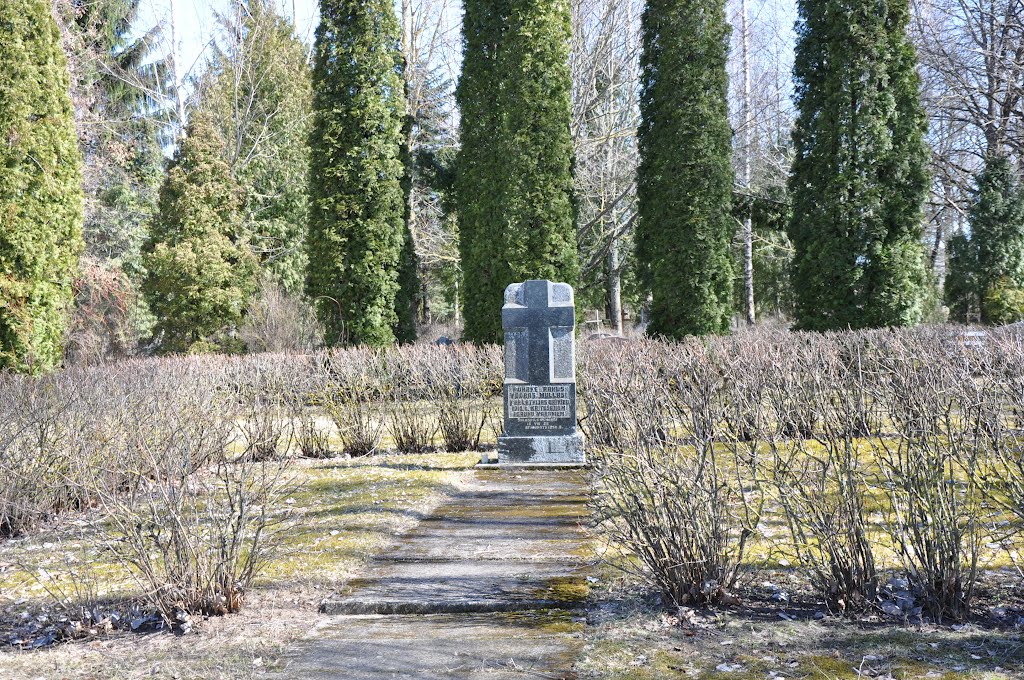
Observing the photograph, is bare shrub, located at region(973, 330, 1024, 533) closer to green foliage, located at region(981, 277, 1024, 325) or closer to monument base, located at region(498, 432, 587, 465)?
monument base, located at region(498, 432, 587, 465)

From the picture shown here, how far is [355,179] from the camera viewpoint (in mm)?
16203

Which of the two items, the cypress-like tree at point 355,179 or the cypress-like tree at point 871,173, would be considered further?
→ the cypress-like tree at point 355,179

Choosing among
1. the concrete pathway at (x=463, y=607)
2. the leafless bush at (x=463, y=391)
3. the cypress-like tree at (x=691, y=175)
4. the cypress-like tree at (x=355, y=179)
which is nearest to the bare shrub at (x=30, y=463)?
the concrete pathway at (x=463, y=607)

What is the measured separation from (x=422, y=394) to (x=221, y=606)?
19.9 ft

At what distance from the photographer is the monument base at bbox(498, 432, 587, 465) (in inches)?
323

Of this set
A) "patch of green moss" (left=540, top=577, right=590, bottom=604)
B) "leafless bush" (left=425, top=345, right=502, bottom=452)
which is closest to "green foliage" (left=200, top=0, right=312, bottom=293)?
"leafless bush" (left=425, top=345, right=502, bottom=452)

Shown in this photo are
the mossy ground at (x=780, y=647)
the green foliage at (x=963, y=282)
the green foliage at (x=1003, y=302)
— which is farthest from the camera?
the green foliage at (x=963, y=282)

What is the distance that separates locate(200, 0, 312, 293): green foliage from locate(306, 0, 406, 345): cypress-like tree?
9526mm

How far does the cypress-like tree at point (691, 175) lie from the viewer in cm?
1537

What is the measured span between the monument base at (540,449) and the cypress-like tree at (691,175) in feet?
24.9

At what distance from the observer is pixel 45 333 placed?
35.8 ft

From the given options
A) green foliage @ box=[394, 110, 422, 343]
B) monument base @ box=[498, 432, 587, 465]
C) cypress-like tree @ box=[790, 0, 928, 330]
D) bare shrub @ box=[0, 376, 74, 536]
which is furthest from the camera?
green foliage @ box=[394, 110, 422, 343]

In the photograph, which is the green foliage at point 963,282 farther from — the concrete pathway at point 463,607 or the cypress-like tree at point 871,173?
the concrete pathway at point 463,607

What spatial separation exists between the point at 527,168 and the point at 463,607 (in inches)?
479
